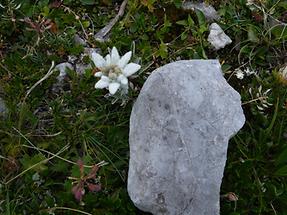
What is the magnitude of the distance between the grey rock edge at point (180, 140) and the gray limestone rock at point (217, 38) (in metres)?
0.68

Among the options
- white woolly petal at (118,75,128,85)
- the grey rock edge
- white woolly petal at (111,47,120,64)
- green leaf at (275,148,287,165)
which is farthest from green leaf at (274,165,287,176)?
white woolly petal at (111,47,120,64)

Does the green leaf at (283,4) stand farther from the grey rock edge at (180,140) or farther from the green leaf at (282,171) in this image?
the green leaf at (282,171)

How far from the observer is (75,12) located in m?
4.02

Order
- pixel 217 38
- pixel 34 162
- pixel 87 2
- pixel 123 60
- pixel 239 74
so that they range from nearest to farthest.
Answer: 1. pixel 123 60
2. pixel 34 162
3. pixel 239 74
4. pixel 217 38
5. pixel 87 2

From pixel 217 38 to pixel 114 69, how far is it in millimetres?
1007

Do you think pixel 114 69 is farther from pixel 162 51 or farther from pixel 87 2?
pixel 87 2

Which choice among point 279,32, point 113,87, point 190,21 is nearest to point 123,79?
point 113,87

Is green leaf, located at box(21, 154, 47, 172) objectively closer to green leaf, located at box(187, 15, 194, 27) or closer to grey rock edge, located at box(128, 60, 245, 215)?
grey rock edge, located at box(128, 60, 245, 215)

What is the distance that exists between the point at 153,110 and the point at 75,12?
1.21m

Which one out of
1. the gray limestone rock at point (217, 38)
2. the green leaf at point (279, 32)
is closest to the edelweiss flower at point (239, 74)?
the gray limestone rock at point (217, 38)

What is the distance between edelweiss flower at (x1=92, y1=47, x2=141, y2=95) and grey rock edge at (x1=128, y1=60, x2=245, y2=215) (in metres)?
0.15

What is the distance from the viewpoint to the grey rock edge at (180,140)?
10.1ft

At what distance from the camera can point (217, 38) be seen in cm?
389

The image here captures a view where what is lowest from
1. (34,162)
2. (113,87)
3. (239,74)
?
(34,162)
